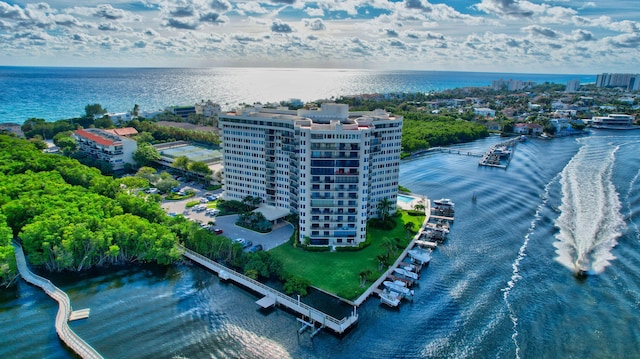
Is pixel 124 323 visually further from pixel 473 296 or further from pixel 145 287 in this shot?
pixel 473 296

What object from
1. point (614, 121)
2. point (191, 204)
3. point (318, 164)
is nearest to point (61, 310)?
point (191, 204)

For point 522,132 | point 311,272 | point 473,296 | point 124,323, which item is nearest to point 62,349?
point 124,323

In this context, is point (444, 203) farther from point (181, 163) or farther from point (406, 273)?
point (181, 163)

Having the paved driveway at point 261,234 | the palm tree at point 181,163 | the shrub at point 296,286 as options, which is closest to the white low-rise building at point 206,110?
the palm tree at point 181,163

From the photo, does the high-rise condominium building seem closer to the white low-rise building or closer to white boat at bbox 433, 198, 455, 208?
white boat at bbox 433, 198, 455, 208

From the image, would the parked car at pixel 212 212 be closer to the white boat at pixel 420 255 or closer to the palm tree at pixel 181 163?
the palm tree at pixel 181 163

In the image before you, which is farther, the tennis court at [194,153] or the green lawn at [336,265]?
the tennis court at [194,153]
